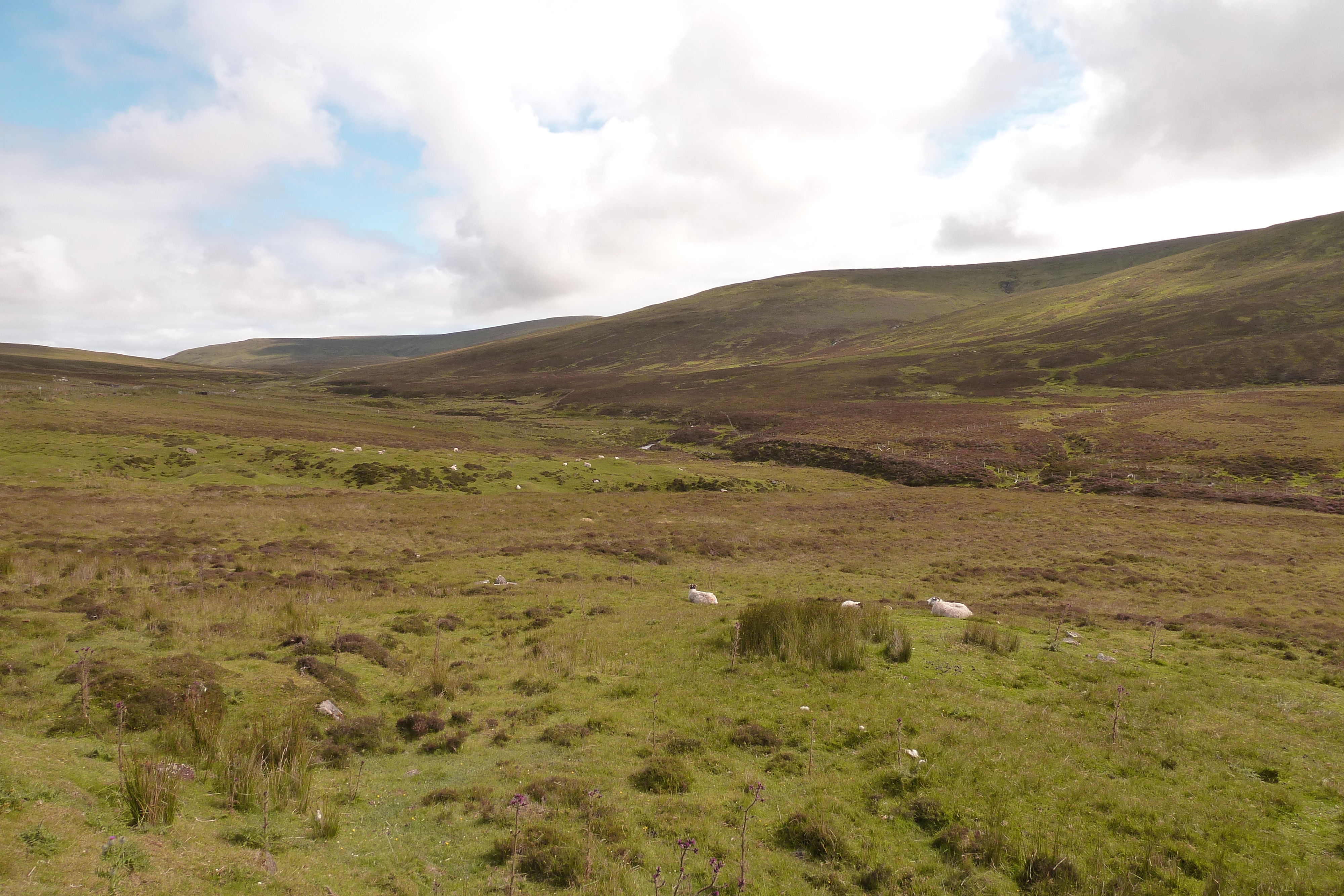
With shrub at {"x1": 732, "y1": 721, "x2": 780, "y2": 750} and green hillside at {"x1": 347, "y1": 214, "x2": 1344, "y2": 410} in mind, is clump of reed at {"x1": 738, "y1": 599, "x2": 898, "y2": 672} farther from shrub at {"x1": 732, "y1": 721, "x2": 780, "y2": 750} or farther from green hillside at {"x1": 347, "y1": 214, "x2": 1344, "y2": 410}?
green hillside at {"x1": 347, "y1": 214, "x2": 1344, "y2": 410}

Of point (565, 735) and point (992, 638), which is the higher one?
point (565, 735)

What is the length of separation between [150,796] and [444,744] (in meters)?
4.57

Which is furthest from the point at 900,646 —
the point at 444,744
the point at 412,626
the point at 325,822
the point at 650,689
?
the point at 412,626

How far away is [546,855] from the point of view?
Result: 7766 mm

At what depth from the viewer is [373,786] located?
954 centimetres

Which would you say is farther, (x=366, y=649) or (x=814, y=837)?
(x=366, y=649)

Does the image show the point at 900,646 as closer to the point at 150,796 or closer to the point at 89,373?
the point at 150,796

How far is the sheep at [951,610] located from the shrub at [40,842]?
2011 centimetres

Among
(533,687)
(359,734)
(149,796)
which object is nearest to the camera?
(149,796)

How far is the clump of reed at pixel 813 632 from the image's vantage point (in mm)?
14539

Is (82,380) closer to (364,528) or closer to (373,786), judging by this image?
(364,528)

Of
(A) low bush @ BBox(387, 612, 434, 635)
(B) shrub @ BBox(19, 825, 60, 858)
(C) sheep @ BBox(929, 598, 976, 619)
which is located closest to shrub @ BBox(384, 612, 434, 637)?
(A) low bush @ BBox(387, 612, 434, 635)

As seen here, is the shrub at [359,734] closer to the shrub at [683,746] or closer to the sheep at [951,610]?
the shrub at [683,746]

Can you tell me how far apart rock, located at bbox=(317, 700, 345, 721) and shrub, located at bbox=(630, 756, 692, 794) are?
577 cm
